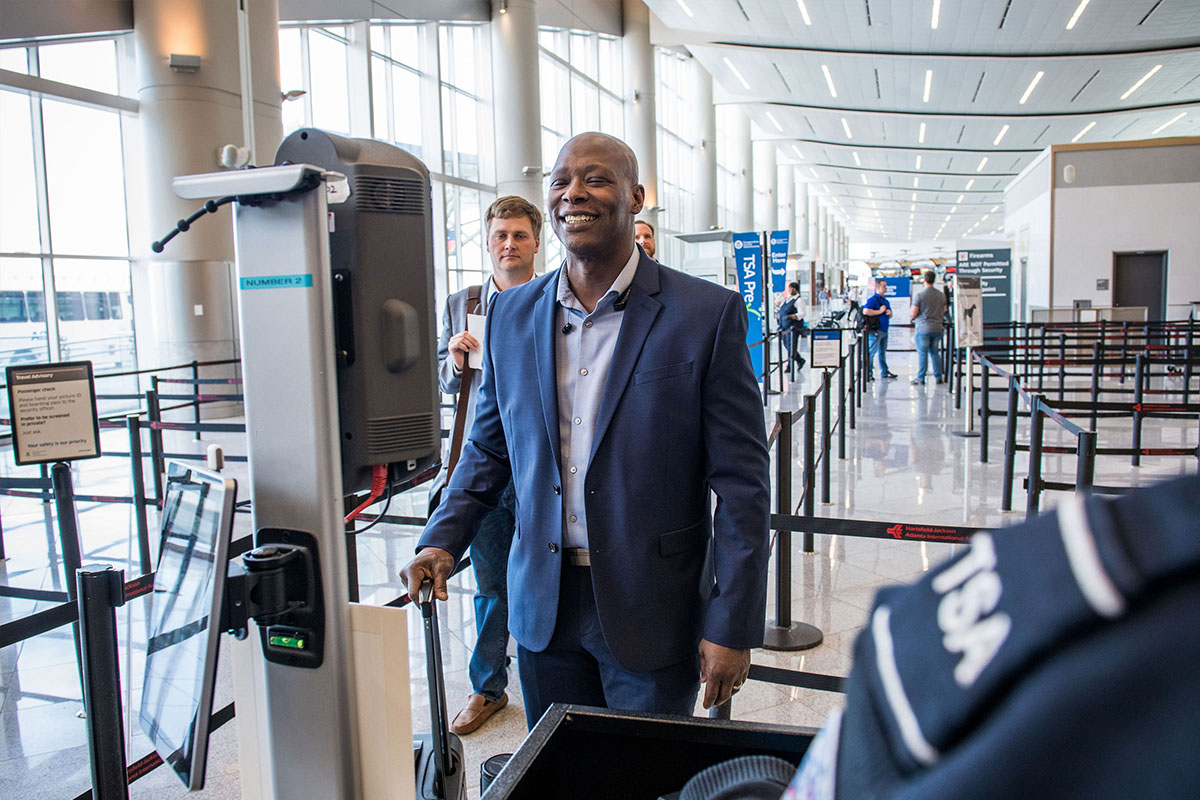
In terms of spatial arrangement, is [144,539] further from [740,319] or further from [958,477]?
[958,477]

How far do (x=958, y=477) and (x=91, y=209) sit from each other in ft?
39.6

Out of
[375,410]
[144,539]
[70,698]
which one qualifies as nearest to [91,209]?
[144,539]

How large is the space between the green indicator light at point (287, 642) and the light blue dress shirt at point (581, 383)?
624 mm

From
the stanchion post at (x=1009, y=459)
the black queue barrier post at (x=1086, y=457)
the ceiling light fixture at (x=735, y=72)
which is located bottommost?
the stanchion post at (x=1009, y=459)

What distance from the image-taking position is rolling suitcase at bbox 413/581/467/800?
176 centimetres

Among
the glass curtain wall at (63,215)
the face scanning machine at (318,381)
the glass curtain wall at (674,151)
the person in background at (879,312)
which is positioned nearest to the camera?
the face scanning machine at (318,381)

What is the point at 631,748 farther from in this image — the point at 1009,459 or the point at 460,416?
the point at 1009,459

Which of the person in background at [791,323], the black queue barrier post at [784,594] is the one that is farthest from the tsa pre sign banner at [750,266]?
the black queue barrier post at [784,594]

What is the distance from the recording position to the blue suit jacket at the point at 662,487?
6.26 ft

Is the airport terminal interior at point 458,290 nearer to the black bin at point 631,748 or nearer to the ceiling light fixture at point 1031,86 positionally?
the black bin at point 631,748

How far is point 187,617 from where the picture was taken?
1.48m

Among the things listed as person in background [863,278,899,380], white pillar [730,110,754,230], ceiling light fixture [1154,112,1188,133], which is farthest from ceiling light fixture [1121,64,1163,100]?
white pillar [730,110,754,230]

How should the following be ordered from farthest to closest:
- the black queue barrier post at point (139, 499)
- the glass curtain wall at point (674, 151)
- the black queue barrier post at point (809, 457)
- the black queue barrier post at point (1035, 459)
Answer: the glass curtain wall at point (674, 151)
the black queue barrier post at point (139, 499)
the black queue barrier post at point (1035, 459)
the black queue barrier post at point (809, 457)

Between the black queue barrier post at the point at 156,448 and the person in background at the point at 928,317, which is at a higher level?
the person in background at the point at 928,317
